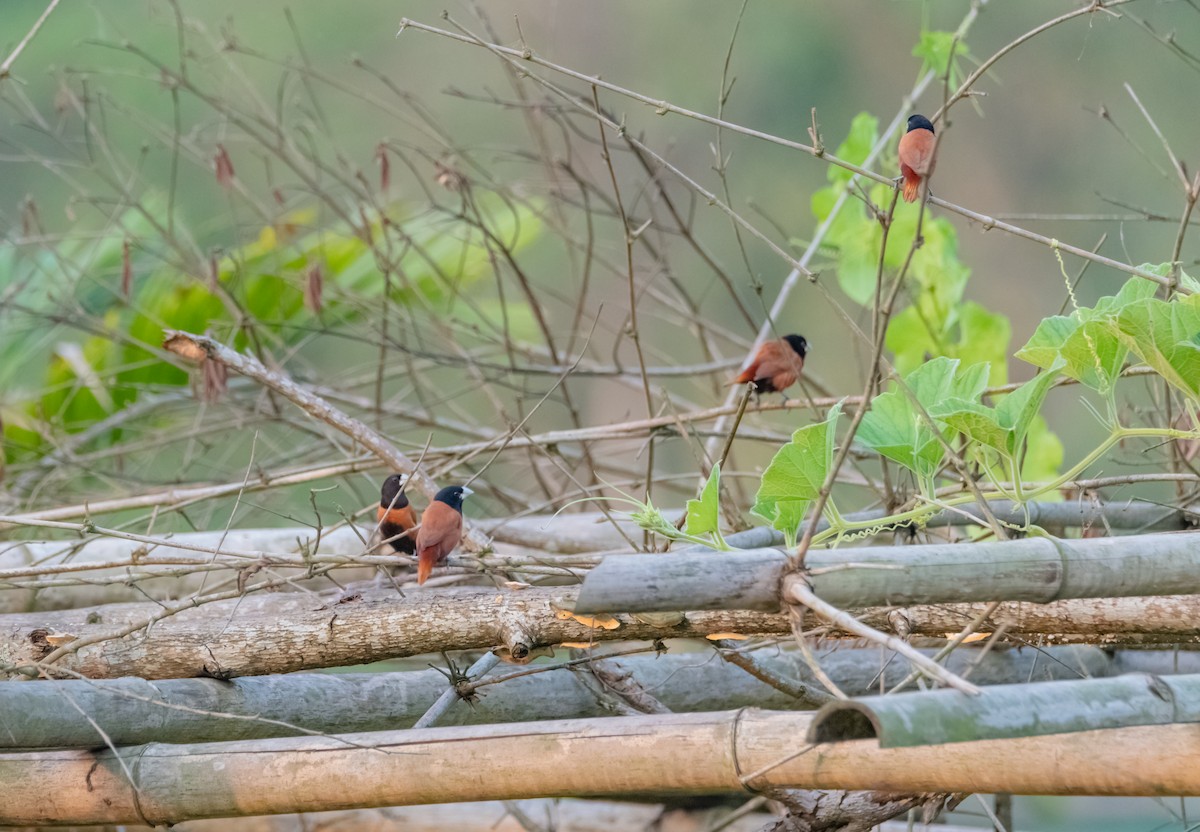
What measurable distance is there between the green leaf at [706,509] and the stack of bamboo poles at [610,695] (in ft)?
0.28

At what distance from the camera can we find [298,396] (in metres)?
1.78

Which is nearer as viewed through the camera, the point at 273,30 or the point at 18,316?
the point at 18,316

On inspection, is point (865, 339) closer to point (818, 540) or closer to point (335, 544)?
point (818, 540)

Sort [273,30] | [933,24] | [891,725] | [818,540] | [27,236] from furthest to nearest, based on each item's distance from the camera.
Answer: [273,30] → [933,24] → [27,236] → [818,540] → [891,725]

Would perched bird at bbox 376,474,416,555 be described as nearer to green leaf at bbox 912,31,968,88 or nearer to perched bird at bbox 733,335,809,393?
perched bird at bbox 733,335,809,393

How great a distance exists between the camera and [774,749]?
987 mm

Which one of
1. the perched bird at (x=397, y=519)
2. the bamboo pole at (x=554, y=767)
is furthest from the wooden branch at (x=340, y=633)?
the perched bird at (x=397, y=519)

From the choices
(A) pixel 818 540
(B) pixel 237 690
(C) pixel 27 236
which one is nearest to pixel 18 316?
(C) pixel 27 236

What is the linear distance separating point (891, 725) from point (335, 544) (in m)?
1.60

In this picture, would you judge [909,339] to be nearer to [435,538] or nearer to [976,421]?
[435,538]

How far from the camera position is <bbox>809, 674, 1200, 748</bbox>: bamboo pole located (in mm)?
737

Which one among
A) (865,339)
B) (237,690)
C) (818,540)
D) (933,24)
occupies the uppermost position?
(933,24)

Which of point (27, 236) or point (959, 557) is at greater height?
point (959, 557)

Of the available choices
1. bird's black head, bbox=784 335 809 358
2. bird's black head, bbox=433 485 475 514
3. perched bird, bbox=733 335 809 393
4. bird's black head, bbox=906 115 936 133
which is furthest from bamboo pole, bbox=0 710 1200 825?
bird's black head, bbox=784 335 809 358
